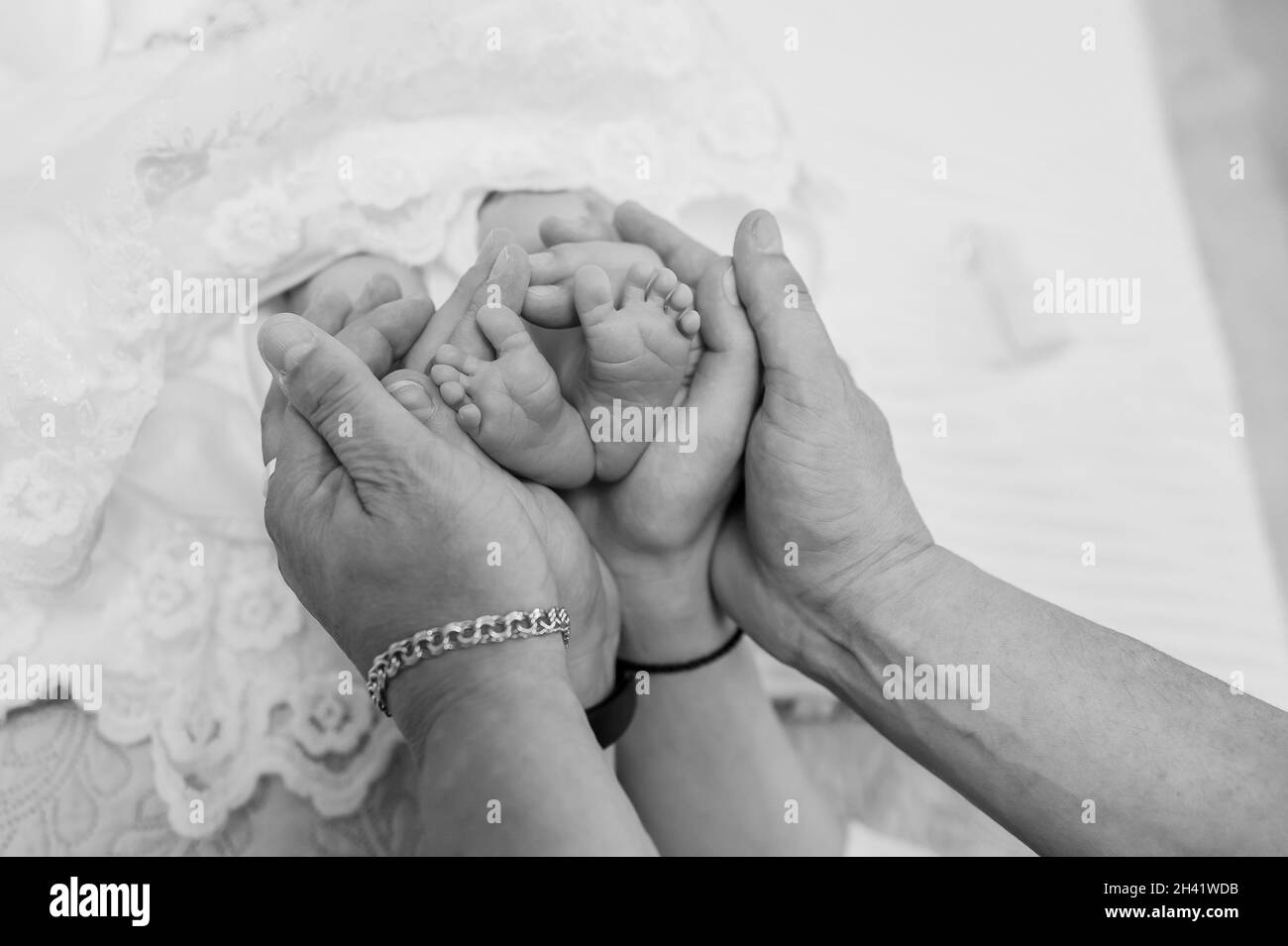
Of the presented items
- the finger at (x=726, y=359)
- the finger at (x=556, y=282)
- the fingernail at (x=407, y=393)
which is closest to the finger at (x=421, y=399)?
the fingernail at (x=407, y=393)

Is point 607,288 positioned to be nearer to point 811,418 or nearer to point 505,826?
point 811,418

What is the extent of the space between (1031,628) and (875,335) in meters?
0.45

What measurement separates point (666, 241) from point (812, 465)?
24 centimetres

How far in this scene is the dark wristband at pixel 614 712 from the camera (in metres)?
0.89

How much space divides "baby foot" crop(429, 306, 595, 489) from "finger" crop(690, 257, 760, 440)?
14 centimetres

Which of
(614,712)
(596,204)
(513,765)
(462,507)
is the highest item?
(596,204)

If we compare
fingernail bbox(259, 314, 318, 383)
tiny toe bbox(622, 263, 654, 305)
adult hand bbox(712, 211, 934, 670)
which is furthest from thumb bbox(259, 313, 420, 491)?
adult hand bbox(712, 211, 934, 670)

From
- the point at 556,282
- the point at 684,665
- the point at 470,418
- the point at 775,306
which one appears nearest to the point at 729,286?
the point at 775,306

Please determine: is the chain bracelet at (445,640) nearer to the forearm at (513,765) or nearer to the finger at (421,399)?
the forearm at (513,765)

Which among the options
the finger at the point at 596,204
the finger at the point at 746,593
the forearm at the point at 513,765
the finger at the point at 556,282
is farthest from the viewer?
the finger at the point at 596,204

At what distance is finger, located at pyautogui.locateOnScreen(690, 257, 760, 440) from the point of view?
0.89m

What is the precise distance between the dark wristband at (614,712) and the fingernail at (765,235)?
0.41 m

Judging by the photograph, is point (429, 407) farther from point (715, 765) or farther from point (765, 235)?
point (715, 765)

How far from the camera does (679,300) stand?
0.84 meters
